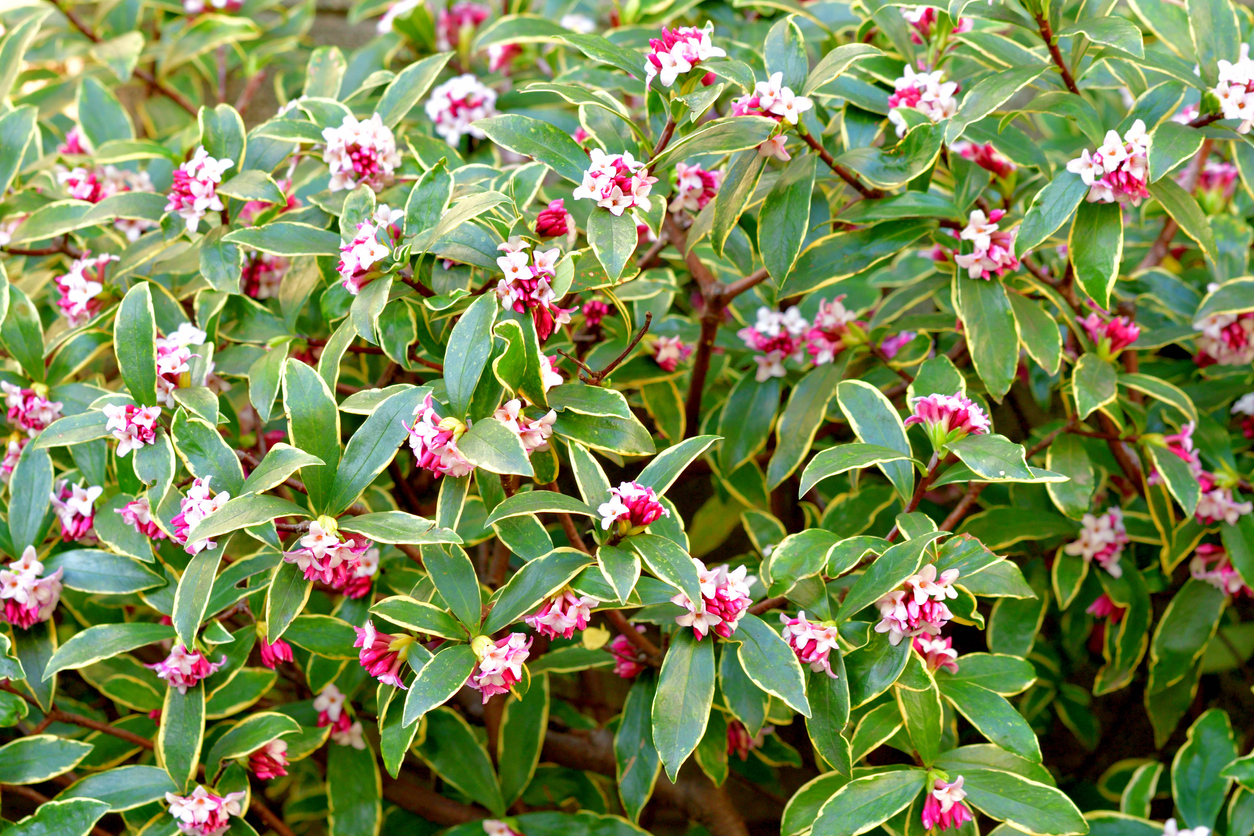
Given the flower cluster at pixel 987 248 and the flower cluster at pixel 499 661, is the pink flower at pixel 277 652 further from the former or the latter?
the flower cluster at pixel 987 248

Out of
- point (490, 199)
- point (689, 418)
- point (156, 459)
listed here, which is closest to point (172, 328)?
point (156, 459)

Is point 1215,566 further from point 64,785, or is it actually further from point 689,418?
point 64,785

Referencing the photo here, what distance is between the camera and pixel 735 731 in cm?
121

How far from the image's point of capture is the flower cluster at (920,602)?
0.82 meters

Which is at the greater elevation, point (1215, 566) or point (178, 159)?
point (178, 159)

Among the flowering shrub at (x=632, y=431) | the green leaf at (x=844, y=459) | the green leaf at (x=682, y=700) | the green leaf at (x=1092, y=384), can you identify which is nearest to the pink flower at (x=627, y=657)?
A: the flowering shrub at (x=632, y=431)

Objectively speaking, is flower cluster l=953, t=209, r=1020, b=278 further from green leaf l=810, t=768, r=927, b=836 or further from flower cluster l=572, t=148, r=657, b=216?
green leaf l=810, t=768, r=927, b=836

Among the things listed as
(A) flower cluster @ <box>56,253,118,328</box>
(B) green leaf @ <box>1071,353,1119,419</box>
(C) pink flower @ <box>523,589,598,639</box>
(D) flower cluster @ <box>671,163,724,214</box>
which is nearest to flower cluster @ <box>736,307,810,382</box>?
(D) flower cluster @ <box>671,163,724,214</box>

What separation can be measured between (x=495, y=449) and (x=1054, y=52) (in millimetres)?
723

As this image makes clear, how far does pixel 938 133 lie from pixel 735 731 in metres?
0.72

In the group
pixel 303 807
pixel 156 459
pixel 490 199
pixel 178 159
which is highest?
pixel 490 199

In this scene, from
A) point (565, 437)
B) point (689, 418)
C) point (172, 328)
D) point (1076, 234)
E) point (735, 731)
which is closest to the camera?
point (565, 437)

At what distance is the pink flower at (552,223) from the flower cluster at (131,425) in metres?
0.38

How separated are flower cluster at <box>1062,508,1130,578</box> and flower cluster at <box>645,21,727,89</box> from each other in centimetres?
79
